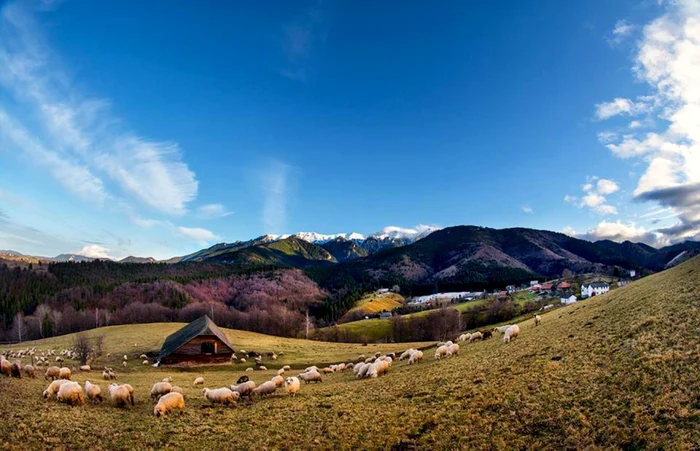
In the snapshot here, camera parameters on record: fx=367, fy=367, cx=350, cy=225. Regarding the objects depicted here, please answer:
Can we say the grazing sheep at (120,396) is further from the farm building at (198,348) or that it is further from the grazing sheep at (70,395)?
the farm building at (198,348)

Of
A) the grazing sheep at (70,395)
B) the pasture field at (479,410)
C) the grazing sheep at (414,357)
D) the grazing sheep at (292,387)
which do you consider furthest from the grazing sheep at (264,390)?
the grazing sheep at (414,357)

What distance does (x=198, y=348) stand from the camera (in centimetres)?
5125

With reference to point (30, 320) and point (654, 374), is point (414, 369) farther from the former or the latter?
point (30, 320)

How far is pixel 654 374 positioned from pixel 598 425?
13.4 feet

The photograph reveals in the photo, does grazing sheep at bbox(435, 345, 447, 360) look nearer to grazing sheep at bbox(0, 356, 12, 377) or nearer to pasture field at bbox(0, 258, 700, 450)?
pasture field at bbox(0, 258, 700, 450)

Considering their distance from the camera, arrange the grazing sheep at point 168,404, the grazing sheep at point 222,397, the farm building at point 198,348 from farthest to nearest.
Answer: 1. the farm building at point 198,348
2. the grazing sheep at point 222,397
3. the grazing sheep at point 168,404

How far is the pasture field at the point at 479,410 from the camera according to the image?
11758 millimetres

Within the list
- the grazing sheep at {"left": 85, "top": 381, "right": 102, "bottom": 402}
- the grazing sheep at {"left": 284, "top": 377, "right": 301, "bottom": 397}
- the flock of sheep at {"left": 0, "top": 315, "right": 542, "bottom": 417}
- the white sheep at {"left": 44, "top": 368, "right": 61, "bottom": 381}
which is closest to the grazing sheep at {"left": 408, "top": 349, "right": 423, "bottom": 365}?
the flock of sheep at {"left": 0, "top": 315, "right": 542, "bottom": 417}

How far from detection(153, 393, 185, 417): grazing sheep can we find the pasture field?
1.46 feet

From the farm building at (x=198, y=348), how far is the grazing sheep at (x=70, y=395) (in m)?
34.4

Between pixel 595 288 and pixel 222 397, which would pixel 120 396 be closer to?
pixel 222 397

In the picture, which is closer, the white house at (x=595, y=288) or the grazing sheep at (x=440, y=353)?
the grazing sheep at (x=440, y=353)

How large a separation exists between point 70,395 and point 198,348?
35675 mm

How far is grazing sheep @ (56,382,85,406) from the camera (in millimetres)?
17500
